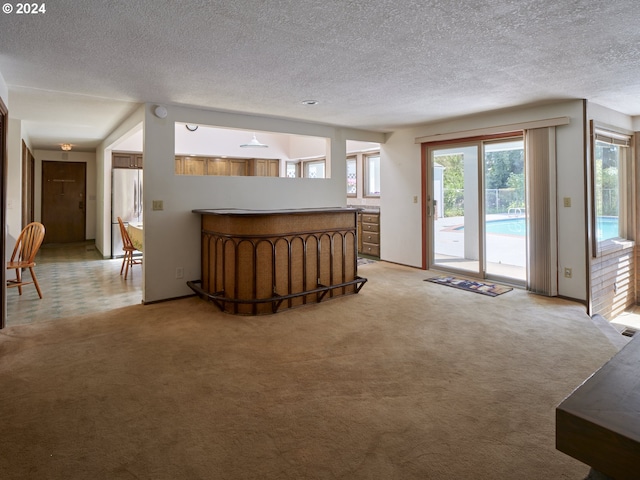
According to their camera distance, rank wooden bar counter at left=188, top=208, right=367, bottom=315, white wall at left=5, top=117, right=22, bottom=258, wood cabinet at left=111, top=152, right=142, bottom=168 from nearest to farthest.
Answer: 1. wooden bar counter at left=188, top=208, right=367, bottom=315
2. white wall at left=5, top=117, right=22, bottom=258
3. wood cabinet at left=111, top=152, right=142, bottom=168

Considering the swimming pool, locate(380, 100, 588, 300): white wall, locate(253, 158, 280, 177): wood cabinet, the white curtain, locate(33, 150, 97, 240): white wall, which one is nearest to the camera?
locate(380, 100, 588, 300): white wall

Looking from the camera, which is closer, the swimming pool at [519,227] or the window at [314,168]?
the swimming pool at [519,227]

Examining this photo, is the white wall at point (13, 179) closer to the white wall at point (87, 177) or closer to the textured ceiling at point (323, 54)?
the textured ceiling at point (323, 54)

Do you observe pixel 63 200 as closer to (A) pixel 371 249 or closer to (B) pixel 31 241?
(B) pixel 31 241

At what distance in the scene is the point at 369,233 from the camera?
7.43 m

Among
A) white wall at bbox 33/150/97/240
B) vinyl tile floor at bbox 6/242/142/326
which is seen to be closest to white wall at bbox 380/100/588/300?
vinyl tile floor at bbox 6/242/142/326

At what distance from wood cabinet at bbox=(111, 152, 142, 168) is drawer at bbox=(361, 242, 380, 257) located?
503cm

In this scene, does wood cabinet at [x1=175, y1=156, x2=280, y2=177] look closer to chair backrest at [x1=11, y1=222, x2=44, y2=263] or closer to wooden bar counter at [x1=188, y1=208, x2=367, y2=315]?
chair backrest at [x1=11, y1=222, x2=44, y2=263]

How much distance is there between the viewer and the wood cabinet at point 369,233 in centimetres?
723

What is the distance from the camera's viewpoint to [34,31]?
2.44 meters

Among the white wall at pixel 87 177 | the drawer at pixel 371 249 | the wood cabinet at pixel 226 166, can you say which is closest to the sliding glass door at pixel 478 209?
the drawer at pixel 371 249

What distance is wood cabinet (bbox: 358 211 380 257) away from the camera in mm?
7230

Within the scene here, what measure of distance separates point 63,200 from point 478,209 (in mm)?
9523

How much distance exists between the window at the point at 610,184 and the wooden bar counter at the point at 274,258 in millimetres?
2953
